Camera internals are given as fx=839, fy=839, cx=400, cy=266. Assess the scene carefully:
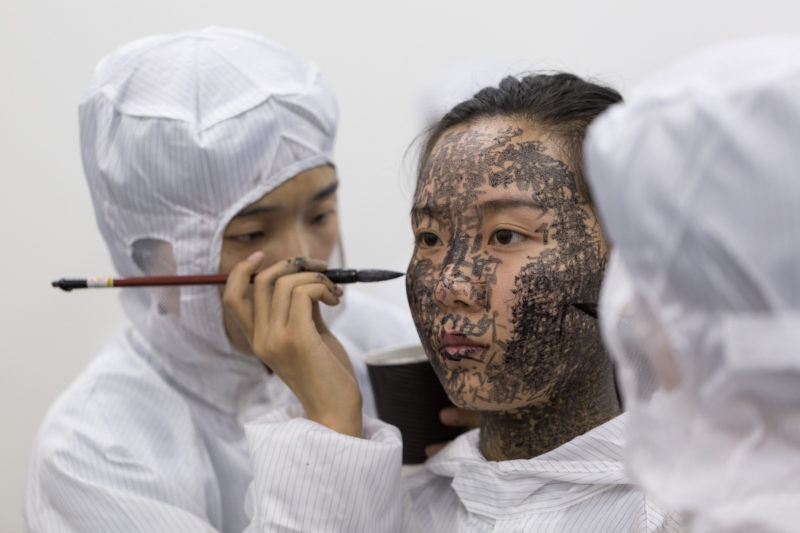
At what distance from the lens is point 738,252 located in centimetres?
52

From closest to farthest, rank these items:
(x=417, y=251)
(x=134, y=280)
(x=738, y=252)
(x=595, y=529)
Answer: (x=738, y=252) < (x=595, y=529) < (x=417, y=251) < (x=134, y=280)

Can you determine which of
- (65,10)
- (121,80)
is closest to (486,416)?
(121,80)

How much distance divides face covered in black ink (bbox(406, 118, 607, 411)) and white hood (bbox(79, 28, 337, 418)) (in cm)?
43

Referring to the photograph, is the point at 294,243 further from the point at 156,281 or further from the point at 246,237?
the point at 156,281

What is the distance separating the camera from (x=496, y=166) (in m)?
0.97

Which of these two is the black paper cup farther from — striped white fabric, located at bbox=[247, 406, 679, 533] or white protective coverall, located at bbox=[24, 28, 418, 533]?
white protective coverall, located at bbox=[24, 28, 418, 533]

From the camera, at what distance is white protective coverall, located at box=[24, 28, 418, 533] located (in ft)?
4.00

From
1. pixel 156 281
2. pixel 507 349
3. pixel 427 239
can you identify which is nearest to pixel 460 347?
pixel 507 349

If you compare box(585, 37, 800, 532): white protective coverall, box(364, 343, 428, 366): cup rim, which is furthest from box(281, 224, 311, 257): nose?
box(585, 37, 800, 532): white protective coverall

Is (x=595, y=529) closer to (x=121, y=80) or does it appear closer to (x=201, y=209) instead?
(x=201, y=209)

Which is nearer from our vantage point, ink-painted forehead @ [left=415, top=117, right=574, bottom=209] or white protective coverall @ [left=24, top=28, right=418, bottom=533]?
ink-painted forehead @ [left=415, top=117, right=574, bottom=209]

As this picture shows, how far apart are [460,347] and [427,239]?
0.15m

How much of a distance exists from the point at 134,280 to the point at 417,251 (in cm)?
49

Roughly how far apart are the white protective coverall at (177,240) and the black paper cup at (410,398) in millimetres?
248
